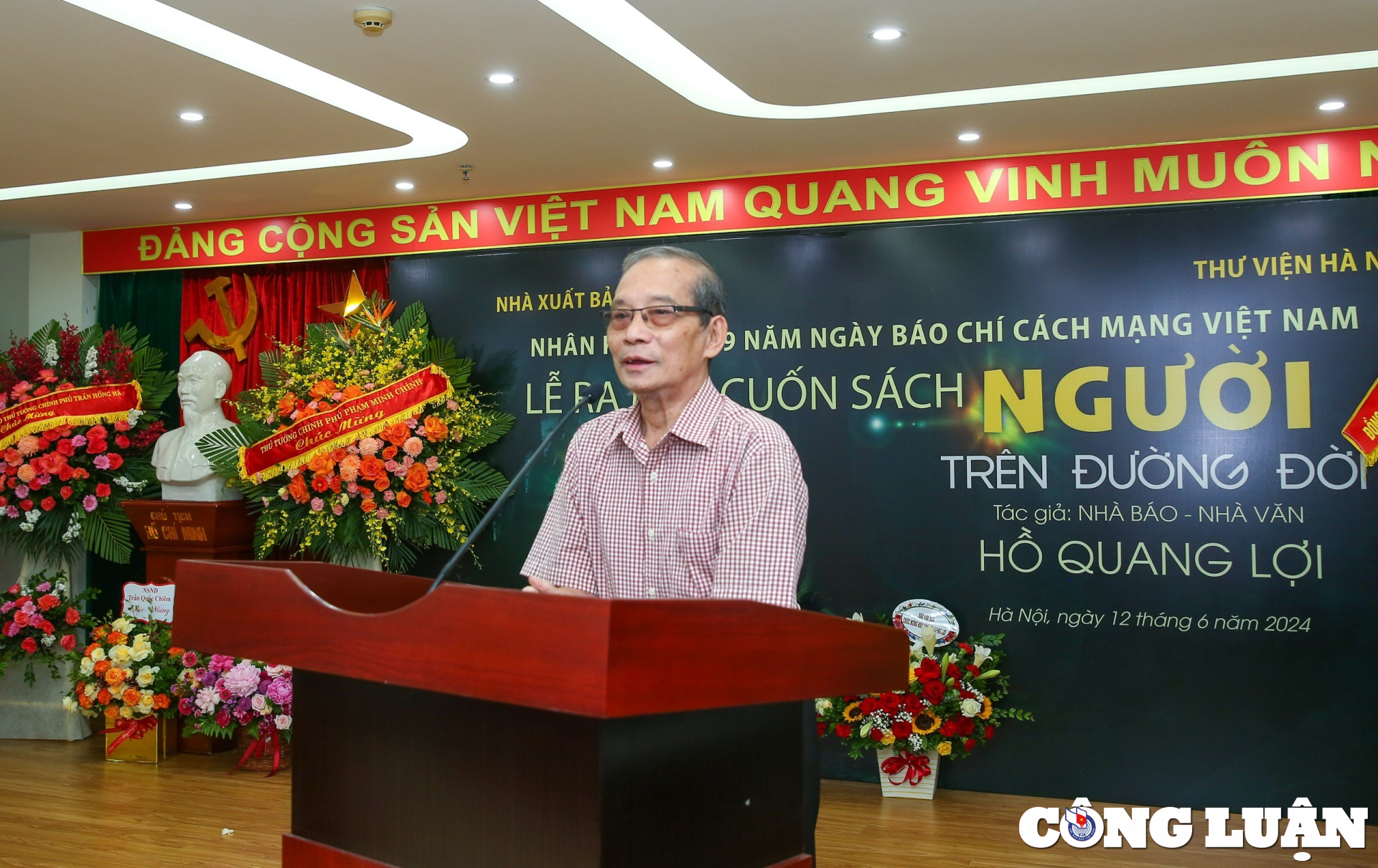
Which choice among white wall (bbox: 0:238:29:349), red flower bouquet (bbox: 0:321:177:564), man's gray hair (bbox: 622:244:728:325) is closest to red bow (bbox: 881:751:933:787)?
man's gray hair (bbox: 622:244:728:325)

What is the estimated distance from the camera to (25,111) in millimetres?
4355

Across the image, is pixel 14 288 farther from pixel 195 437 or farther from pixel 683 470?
pixel 683 470

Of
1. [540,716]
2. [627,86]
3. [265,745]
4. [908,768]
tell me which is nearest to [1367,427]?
[908,768]

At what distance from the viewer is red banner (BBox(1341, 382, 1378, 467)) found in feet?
14.8

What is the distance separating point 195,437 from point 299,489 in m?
0.70

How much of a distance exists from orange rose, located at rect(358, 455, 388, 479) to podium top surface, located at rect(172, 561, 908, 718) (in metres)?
3.72

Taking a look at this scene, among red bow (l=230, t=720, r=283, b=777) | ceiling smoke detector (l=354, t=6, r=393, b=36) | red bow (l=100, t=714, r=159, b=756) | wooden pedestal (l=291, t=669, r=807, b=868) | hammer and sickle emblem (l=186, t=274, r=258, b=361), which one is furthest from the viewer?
hammer and sickle emblem (l=186, t=274, r=258, b=361)

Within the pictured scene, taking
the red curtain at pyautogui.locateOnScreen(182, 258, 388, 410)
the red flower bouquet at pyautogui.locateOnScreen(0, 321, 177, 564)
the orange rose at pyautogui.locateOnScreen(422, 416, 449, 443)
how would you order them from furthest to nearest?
1. the red curtain at pyautogui.locateOnScreen(182, 258, 388, 410)
2. the red flower bouquet at pyautogui.locateOnScreen(0, 321, 177, 564)
3. the orange rose at pyautogui.locateOnScreen(422, 416, 449, 443)

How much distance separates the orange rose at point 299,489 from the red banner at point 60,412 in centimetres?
116

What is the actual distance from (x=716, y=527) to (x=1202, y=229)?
3.68m

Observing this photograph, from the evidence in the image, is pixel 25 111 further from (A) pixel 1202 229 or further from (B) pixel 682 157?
(A) pixel 1202 229

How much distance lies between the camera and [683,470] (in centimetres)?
183

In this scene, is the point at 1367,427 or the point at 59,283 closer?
the point at 1367,427

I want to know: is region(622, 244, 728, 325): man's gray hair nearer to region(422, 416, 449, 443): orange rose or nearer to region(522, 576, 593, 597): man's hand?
region(522, 576, 593, 597): man's hand
